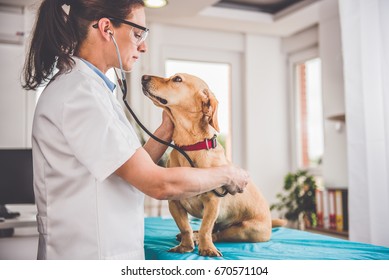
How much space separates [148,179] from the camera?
95 centimetres

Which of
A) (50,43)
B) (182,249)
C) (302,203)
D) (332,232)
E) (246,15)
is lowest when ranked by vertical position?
(332,232)

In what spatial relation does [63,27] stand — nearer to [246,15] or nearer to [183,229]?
[183,229]

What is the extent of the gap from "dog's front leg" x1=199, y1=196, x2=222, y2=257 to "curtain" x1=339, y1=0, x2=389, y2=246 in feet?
2.24

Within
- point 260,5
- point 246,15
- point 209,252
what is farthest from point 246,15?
point 209,252

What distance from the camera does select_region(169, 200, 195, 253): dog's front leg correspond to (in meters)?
1.16

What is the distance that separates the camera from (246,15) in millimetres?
3637

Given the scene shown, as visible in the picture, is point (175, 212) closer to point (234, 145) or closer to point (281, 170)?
point (234, 145)

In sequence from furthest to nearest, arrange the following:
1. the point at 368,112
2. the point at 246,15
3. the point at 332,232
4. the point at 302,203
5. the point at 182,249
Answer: the point at 246,15 → the point at 302,203 → the point at 332,232 → the point at 368,112 → the point at 182,249

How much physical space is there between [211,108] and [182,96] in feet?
0.31

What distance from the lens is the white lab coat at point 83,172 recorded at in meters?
0.94

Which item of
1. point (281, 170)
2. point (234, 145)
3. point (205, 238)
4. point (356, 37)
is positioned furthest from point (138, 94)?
point (205, 238)

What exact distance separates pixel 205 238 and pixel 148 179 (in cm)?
27

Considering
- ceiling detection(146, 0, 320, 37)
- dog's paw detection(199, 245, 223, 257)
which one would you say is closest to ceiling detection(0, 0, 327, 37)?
ceiling detection(146, 0, 320, 37)
